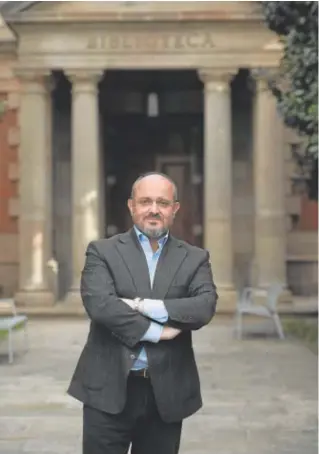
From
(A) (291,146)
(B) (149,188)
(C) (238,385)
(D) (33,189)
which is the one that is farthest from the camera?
(A) (291,146)

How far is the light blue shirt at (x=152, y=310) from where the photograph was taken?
3320 mm

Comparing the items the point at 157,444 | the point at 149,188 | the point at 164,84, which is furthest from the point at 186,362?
the point at 164,84

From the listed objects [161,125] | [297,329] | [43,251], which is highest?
[161,125]

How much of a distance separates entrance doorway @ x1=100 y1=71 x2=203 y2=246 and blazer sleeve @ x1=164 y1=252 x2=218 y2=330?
13884 mm

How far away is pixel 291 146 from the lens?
16.1 metres

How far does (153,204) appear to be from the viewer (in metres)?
3.43

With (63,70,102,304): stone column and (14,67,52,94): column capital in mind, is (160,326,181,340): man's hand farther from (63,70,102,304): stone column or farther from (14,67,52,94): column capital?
(14,67,52,94): column capital

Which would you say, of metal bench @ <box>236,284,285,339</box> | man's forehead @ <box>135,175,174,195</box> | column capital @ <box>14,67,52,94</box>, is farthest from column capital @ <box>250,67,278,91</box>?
man's forehead @ <box>135,175,174,195</box>

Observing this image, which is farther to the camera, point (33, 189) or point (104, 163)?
point (104, 163)

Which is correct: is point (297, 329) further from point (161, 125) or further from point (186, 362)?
point (186, 362)

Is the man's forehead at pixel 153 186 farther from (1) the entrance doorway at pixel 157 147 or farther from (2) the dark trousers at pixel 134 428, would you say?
(1) the entrance doorway at pixel 157 147

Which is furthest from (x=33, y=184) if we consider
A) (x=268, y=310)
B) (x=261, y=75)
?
(x=268, y=310)

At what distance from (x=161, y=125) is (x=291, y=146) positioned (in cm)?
291

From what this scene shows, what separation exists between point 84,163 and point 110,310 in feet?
37.6
